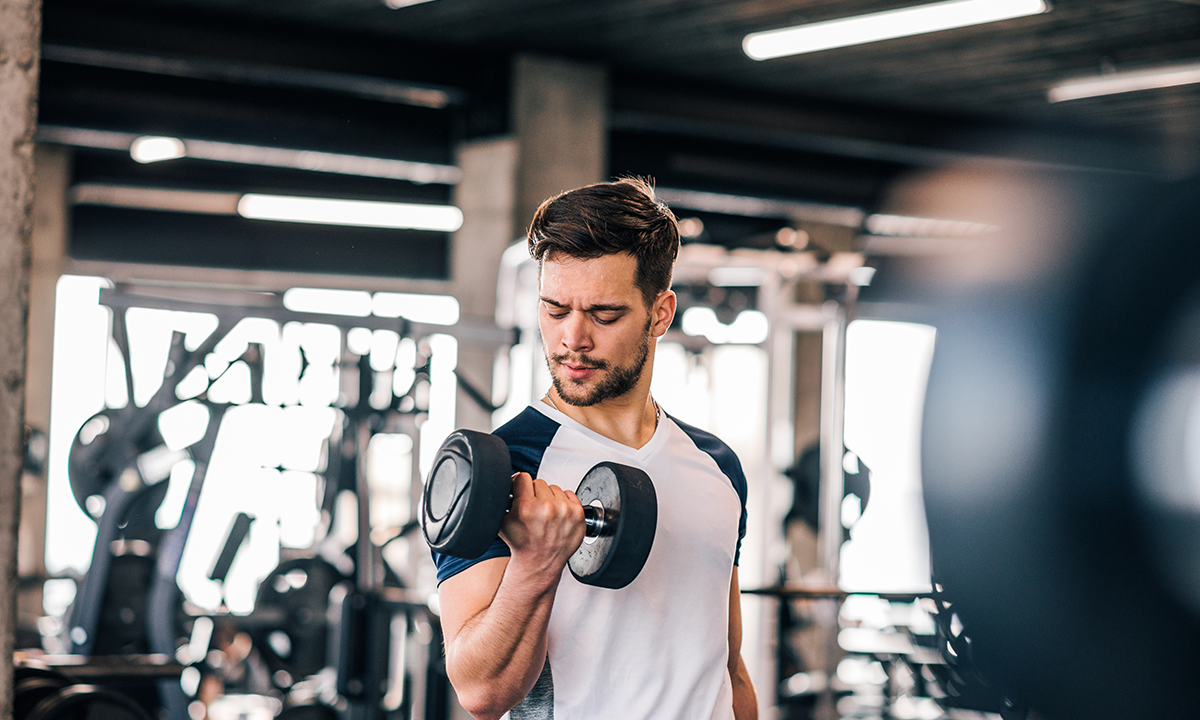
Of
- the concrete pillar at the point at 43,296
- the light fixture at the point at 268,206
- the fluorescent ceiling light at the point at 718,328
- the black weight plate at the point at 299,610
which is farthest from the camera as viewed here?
the light fixture at the point at 268,206

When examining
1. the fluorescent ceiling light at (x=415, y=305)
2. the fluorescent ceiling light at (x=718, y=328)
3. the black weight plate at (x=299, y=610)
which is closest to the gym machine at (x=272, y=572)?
the black weight plate at (x=299, y=610)

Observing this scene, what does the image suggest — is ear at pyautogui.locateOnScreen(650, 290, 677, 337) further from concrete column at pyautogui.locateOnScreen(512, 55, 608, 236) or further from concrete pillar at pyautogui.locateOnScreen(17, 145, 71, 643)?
concrete pillar at pyautogui.locateOnScreen(17, 145, 71, 643)

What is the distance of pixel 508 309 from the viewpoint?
4.27m

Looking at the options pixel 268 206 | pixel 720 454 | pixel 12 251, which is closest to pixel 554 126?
pixel 268 206

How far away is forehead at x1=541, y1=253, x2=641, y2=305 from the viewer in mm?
1229

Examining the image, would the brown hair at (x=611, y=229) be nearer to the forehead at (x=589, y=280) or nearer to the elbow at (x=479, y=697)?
the forehead at (x=589, y=280)

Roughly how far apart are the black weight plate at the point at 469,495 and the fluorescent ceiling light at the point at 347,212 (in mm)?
7772

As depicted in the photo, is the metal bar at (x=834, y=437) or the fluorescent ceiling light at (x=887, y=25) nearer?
the metal bar at (x=834, y=437)

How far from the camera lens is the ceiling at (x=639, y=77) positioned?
522cm

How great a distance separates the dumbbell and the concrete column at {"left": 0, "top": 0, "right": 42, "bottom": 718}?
95 centimetres

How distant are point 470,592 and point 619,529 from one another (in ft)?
0.63

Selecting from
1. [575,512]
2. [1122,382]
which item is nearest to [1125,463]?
[1122,382]

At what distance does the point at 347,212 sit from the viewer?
29.6ft

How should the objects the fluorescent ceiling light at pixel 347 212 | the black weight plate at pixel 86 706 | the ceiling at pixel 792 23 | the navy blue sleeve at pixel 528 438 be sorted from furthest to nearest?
the fluorescent ceiling light at pixel 347 212 → the ceiling at pixel 792 23 → the black weight plate at pixel 86 706 → the navy blue sleeve at pixel 528 438
